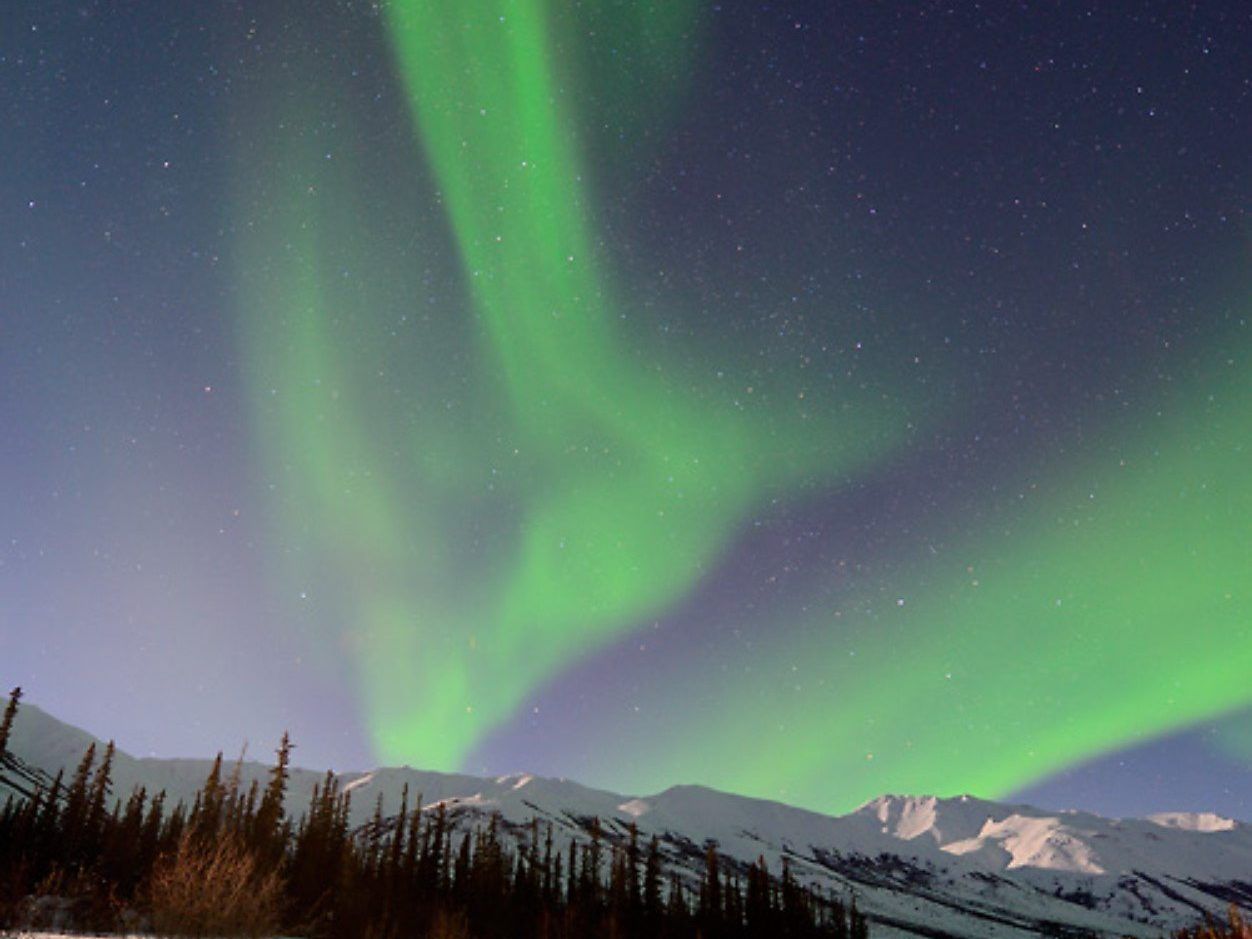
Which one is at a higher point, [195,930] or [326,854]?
[326,854]

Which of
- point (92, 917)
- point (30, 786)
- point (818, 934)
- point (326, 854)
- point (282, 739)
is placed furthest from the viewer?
point (30, 786)

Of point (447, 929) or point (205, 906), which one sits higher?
point (205, 906)

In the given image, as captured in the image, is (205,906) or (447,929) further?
(447,929)

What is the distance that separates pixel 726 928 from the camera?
88.6 m

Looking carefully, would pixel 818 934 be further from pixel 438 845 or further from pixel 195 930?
pixel 195 930

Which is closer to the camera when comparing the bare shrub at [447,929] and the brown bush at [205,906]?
the brown bush at [205,906]

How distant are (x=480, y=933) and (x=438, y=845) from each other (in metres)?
18.1

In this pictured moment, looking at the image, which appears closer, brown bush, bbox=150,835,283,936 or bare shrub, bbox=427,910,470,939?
brown bush, bbox=150,835,283,936

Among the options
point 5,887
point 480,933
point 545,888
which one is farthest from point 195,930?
point 545,888

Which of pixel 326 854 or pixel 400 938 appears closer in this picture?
pixel 400 938

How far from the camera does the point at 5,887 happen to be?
38.7 meters

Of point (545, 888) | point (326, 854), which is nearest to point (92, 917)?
point (326, 854)

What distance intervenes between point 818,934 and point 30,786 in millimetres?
174979

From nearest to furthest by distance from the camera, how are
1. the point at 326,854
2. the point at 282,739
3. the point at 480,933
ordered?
the point at 480,933 < the point at 326,854 < the point at 282,739
